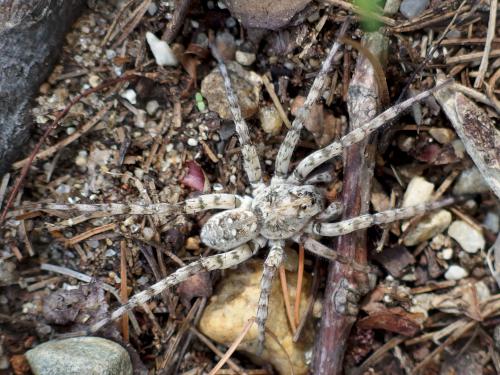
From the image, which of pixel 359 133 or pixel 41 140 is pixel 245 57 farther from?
pixel 41 140

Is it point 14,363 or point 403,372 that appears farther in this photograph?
point 403,372

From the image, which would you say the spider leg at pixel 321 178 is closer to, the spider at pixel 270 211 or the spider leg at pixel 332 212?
the spider at pixel 270 211

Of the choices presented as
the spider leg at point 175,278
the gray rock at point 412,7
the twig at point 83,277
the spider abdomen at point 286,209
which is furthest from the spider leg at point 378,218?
the twig at point 83,277

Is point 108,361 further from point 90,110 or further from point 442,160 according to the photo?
point 442,160

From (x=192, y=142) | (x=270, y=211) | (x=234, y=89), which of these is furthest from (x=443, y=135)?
(x=192, y=142)

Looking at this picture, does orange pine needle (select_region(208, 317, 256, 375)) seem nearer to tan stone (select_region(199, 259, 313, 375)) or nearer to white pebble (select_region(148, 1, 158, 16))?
tan stone (select_region(199, 259, 313, 375))

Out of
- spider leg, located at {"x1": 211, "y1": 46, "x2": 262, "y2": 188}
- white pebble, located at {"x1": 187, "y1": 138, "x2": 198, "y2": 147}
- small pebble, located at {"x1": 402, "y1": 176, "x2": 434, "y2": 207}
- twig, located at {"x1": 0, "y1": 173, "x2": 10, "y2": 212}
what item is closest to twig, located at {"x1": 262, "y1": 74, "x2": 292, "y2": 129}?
spider leg, located at {"x1": 211, "y1": 46, "x2": 262, "y2": 188}

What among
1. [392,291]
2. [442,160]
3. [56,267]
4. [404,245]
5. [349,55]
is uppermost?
[349,55]

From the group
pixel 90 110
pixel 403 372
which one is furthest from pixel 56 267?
pixel 403 372
